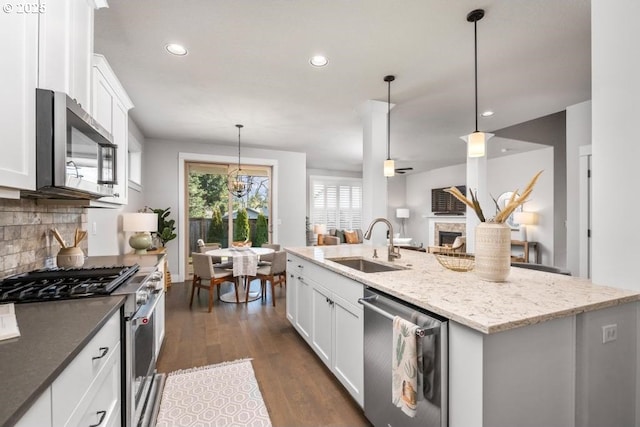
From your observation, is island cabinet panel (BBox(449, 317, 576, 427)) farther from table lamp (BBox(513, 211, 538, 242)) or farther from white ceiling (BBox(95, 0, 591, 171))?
table lamp (BBox(513, 211, 538, 242))

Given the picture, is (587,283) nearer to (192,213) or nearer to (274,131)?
(274,131)

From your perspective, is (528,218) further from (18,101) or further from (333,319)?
(18,101)

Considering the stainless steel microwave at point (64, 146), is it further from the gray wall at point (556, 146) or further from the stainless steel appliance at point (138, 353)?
the gray wall at point (556, 146)

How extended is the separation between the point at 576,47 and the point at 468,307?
2759mm

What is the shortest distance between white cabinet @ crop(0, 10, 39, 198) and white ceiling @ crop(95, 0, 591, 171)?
3.40ft

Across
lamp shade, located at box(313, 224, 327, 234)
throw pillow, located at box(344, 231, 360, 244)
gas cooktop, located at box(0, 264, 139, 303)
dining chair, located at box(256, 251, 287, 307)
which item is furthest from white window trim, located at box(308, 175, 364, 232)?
gas cooktop, located at box(0, 264, 139, 303)

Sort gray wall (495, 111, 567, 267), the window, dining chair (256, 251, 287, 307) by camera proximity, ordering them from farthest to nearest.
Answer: the window → gray wall (495, 111, 567, 267) → dining chair (256, 251, 287, 307)

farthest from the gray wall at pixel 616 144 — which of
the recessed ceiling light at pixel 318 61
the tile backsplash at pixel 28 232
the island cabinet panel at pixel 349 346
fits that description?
the tile backsplash at pixel 28 232

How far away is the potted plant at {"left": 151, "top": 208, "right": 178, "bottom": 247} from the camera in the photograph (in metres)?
4.87

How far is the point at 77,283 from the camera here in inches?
58.6

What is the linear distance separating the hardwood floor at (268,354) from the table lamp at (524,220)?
5.43 m

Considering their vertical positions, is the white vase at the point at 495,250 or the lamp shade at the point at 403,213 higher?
the lamp shade at the point at 403,213

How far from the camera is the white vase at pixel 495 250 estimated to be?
156 centimetres

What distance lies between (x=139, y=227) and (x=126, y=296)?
264cm
